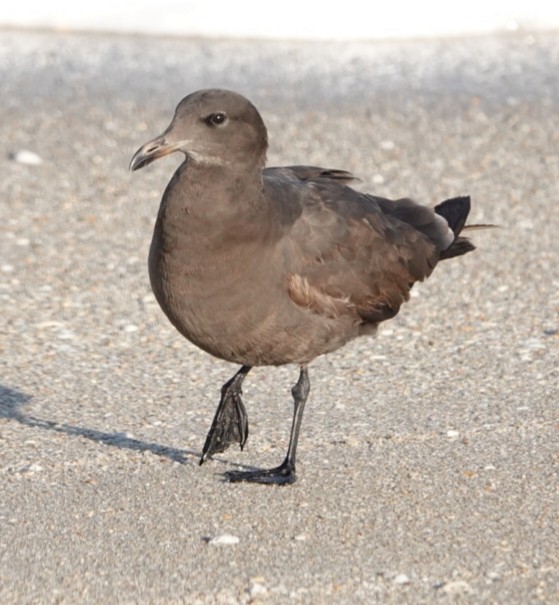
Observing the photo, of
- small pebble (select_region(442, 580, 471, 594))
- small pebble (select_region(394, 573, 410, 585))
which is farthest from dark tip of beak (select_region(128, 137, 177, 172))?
small pebble (select_region(442, 580, 471, 594))

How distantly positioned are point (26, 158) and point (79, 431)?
14.5 ft

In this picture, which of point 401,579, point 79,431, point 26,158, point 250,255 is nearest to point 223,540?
point 401,579

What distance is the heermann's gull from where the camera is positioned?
5512mm

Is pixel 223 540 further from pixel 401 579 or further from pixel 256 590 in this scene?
pixel 401 579

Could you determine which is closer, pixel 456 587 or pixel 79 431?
pixel 456 587

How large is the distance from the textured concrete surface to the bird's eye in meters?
1.51

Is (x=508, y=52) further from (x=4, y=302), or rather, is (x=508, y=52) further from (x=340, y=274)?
(x=340, y=274)

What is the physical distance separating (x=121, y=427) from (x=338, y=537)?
4.96 feet

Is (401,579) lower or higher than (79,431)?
higher

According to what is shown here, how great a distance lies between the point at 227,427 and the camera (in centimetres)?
611

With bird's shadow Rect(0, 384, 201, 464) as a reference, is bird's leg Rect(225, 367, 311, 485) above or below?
above

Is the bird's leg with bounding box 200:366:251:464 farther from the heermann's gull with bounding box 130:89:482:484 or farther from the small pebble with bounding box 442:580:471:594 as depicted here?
the small pebble with bounding box 442:580:471:594

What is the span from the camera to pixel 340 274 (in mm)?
6047

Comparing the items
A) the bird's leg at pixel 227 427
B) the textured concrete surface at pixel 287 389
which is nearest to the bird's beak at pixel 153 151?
the bird's leg at pixel 227 427
